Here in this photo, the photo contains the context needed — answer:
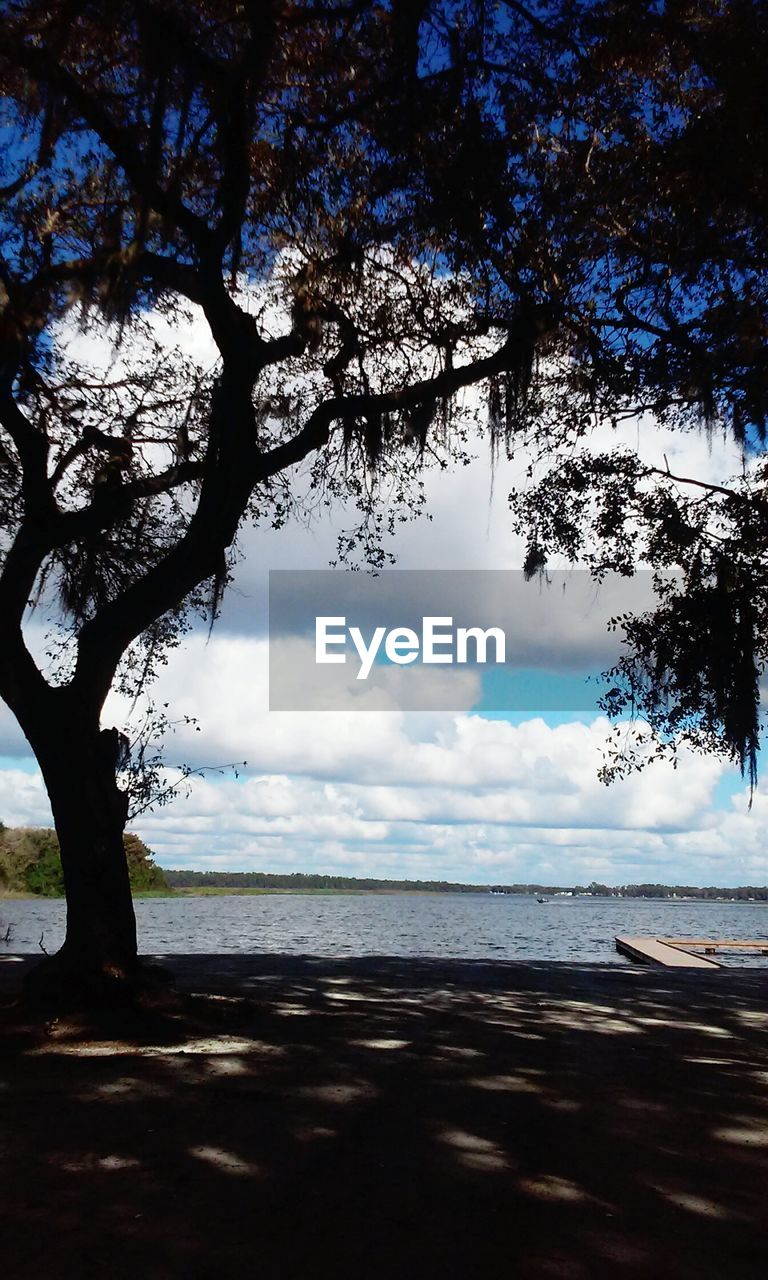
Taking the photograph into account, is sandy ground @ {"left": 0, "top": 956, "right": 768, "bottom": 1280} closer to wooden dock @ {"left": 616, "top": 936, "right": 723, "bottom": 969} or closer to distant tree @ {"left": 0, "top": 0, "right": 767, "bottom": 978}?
distant tree @ {"left": 0, "top": 0, "right": 767, "bottom": 978}

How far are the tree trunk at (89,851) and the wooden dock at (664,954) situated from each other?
10924 mm

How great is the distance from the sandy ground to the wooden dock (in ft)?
28.8

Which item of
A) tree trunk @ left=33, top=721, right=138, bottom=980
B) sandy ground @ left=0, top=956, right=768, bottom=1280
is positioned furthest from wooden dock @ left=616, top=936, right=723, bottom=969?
tree trunk @ left=33, top=721, right=138, bottom=980

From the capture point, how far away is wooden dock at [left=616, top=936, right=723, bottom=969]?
17341 millimetres

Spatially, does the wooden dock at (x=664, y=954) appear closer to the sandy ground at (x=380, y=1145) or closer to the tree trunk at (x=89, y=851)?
the sandy ground at (x=380, y=1145)

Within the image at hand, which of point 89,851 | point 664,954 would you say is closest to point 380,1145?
point 89,851

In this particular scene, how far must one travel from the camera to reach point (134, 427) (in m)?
11.2

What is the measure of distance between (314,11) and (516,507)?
5.74 m

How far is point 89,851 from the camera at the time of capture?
27.5 feet

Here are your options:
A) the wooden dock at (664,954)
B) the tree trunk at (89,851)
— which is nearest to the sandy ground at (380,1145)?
the tree trunk at (89,851)

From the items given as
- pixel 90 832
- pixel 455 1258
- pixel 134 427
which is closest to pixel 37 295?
pixel 134 427

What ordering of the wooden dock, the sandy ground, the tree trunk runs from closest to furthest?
the sandy ground < the tree trunk < the wooden dock

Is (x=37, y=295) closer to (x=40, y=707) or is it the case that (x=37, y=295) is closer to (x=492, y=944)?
(x=40, y=707)

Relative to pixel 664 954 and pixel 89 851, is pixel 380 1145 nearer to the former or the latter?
pixel 89 851
